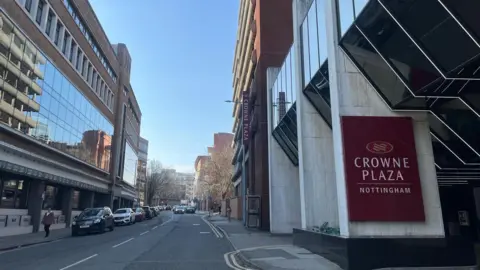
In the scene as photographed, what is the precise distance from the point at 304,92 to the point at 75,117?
23710mm

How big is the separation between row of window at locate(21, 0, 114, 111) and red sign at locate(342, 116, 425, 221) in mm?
21829

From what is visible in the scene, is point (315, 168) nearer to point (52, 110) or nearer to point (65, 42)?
point (52, 110)

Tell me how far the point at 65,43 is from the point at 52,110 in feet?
21.6

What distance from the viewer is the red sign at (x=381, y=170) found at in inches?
398

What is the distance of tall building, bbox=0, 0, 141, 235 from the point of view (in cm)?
2016

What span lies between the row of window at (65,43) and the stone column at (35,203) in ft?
35.0

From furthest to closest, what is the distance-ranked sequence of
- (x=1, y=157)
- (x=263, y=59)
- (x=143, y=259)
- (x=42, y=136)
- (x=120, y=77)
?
(x=120, y=77), (x=263, y=59), (x=42, y=136), (x=1, y=157), (x=143, y=259)

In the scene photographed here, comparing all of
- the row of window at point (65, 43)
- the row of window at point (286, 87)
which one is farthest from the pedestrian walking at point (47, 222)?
the row of window at point (286, 87)

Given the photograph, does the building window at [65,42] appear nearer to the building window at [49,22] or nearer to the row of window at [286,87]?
the building window at [49,22]

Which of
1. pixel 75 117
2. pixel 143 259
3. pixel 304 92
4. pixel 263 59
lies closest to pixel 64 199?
pixel 75 117

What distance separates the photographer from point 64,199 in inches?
1226

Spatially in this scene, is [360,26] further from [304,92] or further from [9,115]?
[9,115]

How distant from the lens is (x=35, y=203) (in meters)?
24.3

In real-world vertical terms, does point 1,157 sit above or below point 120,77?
below
